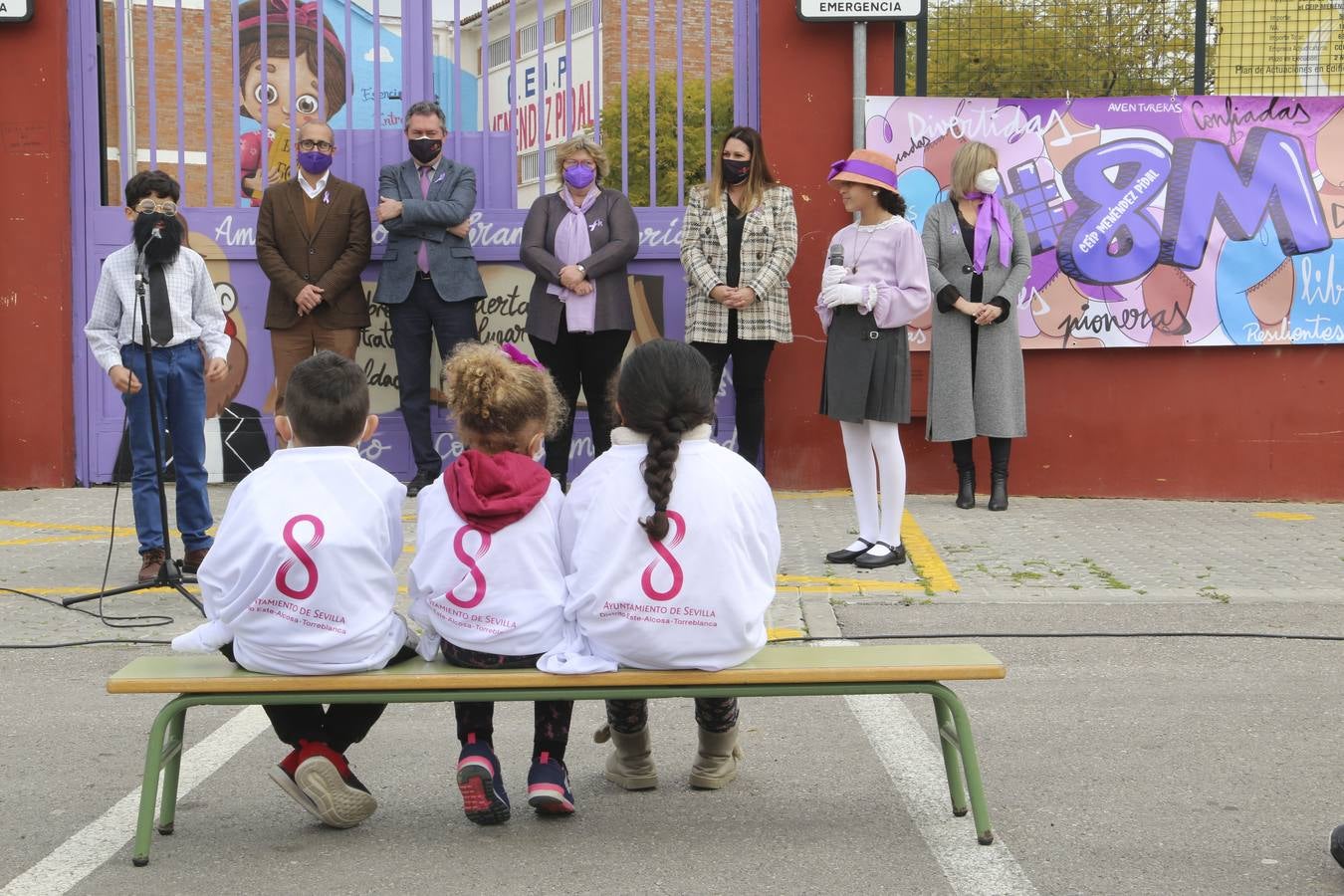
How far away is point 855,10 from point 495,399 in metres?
6.20

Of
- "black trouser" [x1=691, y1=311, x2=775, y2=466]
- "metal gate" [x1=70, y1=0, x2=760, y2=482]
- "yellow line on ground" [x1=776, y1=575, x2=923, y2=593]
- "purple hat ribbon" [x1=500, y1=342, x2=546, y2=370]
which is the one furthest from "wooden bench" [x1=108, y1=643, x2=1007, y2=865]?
"metal gate" [x1=70, y1=0, x2=760, y2=482]

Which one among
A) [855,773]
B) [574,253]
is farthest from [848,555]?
[855,773]

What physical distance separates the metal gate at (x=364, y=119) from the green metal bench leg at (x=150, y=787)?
6217 mm

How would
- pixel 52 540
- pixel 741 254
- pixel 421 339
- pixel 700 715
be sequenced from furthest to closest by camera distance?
1. pixel 421 339
2. pixel 741 254
3. pixel 52 540
4. pixel 700 715

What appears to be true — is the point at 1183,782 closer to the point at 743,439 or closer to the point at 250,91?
the point at 743,439

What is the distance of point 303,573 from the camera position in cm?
412

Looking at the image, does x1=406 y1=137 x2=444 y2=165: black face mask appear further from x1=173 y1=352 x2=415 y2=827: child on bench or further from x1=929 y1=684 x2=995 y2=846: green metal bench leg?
x1=929 y1=684 x2=995 y2=846: green metal bench leg

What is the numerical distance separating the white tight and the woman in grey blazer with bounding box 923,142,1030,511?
5.11 feet

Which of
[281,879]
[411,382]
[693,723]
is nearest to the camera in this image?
[281,879]

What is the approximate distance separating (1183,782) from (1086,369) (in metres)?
5.71

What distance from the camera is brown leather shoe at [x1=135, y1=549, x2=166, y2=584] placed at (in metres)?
7.52

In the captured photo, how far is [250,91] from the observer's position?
402 inches

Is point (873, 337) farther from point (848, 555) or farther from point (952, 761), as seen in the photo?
point (952, 761)

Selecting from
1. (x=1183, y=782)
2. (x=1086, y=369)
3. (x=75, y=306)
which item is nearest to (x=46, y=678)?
(x=1183, y=782)
